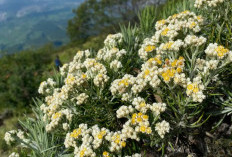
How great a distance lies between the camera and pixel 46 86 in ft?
8.89

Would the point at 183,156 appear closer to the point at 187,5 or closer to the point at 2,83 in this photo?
the point at 187,5

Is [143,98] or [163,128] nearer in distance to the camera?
[163,128]

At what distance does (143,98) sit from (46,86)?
1559 millimetres

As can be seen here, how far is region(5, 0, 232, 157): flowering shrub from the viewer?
1698 mm

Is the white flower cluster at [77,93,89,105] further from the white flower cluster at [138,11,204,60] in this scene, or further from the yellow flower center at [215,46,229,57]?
the yellow flower center at [215,46,229,57]

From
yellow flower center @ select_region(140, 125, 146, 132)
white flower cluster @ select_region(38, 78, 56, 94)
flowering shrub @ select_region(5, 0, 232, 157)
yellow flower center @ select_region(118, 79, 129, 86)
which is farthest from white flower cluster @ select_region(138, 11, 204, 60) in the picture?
white flower cluster @ select_region(38, 78, 56, 94)

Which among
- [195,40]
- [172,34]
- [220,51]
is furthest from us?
[172,34]

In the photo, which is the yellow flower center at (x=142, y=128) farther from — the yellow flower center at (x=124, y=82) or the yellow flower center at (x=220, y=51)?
the yellow flower center at (x=220, y=51)

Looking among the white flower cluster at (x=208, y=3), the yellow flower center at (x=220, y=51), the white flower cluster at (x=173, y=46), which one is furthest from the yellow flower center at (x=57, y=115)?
the white flower cluster at (x=208, y=3)

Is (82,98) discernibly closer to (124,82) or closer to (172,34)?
(124,82)

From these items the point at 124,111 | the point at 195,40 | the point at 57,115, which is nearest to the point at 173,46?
the point at 195,40

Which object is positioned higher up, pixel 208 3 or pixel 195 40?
pixel 208 3

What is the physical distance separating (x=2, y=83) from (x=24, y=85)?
2.45 metres

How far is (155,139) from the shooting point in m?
1.84
